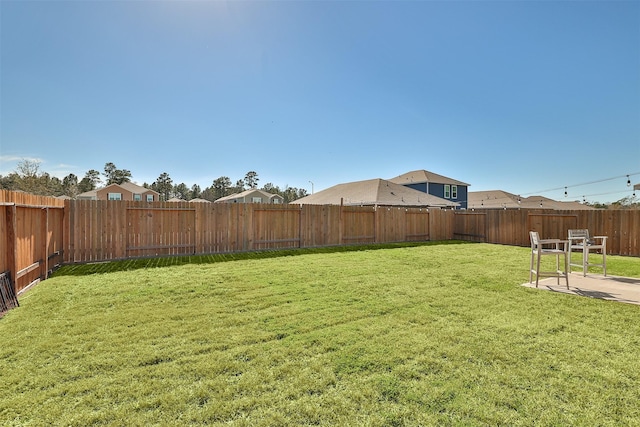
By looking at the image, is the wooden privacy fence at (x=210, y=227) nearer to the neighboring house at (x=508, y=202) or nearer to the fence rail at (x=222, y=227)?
the fence rail at (x=222, y=227)

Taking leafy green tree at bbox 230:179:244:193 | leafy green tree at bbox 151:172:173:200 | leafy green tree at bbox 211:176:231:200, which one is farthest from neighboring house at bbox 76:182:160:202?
leafy green tree at bbox 230:179:244:193

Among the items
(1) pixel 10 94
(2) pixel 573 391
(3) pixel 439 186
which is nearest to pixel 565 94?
(3) pixel 439 186

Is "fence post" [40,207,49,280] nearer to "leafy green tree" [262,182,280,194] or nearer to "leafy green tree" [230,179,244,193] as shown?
"leafy green tree" [230,179,244,193]

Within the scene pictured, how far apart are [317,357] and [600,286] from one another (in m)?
5.67

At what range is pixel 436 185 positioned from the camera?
1088 inches

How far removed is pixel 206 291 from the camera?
4949 mm

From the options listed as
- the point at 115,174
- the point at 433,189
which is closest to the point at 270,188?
the point at 115,174

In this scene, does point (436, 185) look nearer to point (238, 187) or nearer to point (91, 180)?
point (238, 187)

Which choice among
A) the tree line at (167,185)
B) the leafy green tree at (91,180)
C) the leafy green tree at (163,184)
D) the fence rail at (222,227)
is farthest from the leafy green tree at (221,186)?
the fence rail at (222,227)

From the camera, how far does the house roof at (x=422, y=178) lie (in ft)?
A: 89.7

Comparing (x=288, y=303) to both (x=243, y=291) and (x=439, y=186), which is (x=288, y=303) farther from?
(x=439, y=186)

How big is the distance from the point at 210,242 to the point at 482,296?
7.86 m

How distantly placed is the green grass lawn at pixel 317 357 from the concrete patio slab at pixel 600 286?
1.50 ft

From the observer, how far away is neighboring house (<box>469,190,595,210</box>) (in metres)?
30.6
